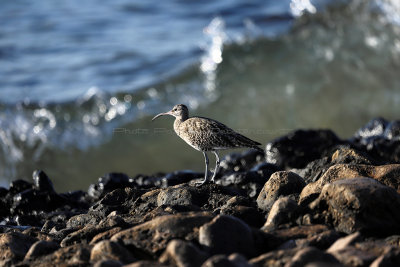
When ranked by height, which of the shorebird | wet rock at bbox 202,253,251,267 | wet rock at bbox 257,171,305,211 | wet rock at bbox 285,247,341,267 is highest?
the shorebird

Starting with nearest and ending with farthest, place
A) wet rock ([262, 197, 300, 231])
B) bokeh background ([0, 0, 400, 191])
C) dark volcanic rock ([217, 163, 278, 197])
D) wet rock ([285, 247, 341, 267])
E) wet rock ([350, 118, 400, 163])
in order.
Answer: wet rock ([285, 247, 341, 267])
wet rock ([262, 197, 300, 231])
dark volcanic rock ([217, 163, 278, 197])
wet rock ([350, 118, 400, 163])
bokeh background ([0, 0, 400, 191])

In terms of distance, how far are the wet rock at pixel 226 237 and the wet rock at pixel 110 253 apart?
1.78ft

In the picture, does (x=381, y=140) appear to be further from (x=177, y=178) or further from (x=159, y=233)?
(x=159, y=233)

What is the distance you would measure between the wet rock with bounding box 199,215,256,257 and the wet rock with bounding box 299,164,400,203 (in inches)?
42.3

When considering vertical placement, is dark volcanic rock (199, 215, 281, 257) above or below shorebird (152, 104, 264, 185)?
below

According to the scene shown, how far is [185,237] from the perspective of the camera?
475 centimetres

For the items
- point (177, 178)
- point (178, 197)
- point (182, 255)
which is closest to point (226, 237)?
point (182, 255)

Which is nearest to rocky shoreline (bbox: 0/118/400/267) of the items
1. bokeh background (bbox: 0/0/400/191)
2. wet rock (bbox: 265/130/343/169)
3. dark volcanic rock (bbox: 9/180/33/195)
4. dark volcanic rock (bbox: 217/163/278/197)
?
dark volcanic rock (bbox: 217/163/278/197)

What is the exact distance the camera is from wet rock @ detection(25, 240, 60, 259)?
4903 millimetres

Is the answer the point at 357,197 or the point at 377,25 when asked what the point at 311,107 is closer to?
the point at 377,25

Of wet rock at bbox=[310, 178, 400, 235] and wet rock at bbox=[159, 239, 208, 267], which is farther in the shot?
wet rock at bbox=[310, 178, 400, 235]

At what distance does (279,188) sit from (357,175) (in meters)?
0.70

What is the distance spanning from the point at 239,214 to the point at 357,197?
3.34ft

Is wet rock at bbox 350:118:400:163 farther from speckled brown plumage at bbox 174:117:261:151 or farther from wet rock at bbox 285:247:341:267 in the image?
wet rock at bbox 285:247:341:267
